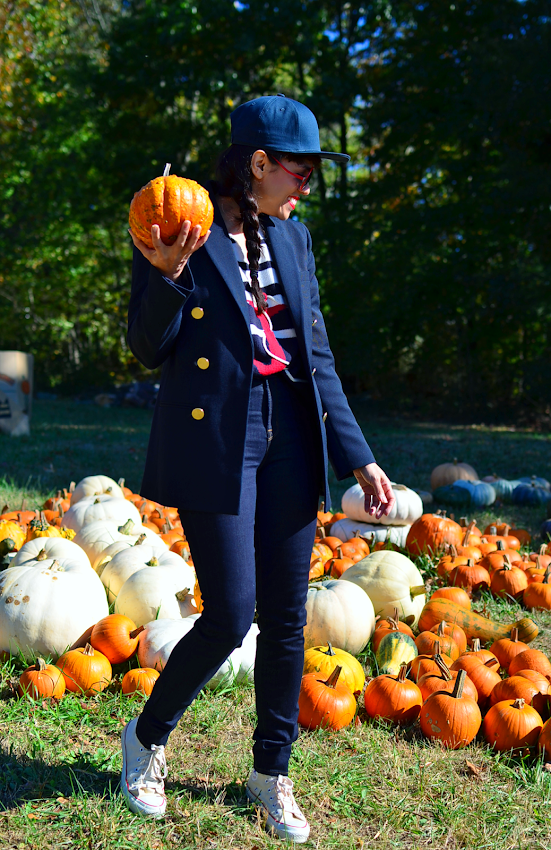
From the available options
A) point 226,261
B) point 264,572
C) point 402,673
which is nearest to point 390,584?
point 402,673

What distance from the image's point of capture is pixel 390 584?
361 cm

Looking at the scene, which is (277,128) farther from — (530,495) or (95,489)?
(530,495)

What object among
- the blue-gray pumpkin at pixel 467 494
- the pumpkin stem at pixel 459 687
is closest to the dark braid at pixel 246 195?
the pumpkin stem at pixel 459 687

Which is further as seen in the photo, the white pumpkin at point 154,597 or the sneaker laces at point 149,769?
the white pumpkin at point 154,597

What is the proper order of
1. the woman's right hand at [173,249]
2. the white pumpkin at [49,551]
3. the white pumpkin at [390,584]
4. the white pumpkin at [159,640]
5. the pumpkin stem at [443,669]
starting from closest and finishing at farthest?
the woman's right hand at [173,249] → the pumpkin stem at [443,669] → the white pumpkin at [159,640] → the white pumpkin at [49,551] → the white pumpkin at [390,584]

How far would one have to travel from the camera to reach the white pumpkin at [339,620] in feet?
10.8

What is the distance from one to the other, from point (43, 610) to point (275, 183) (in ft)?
6.67

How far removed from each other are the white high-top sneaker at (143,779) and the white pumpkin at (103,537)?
178 cm

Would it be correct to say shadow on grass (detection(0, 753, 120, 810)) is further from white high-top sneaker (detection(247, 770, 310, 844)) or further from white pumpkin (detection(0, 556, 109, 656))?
white pumpkin (detection(0, 556, 109, 656))

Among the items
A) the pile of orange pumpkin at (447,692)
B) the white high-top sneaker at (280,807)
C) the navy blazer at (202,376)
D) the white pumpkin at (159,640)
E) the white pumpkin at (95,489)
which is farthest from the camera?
the white pumpkin at (95,489)

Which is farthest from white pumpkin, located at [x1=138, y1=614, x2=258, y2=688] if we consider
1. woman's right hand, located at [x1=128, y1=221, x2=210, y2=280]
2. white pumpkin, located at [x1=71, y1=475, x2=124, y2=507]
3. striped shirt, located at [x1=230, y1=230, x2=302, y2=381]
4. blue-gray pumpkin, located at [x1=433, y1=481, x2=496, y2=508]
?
blue-gray pumpkin, located at [x1=433, y1=481, x2=496, y2=508]

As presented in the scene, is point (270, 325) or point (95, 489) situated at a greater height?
point (270, 325)

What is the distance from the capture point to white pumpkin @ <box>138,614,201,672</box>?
2947 millimetres

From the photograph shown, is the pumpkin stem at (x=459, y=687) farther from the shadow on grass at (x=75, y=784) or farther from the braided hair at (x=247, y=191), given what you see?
the braided hair at (x=247, y=191)
